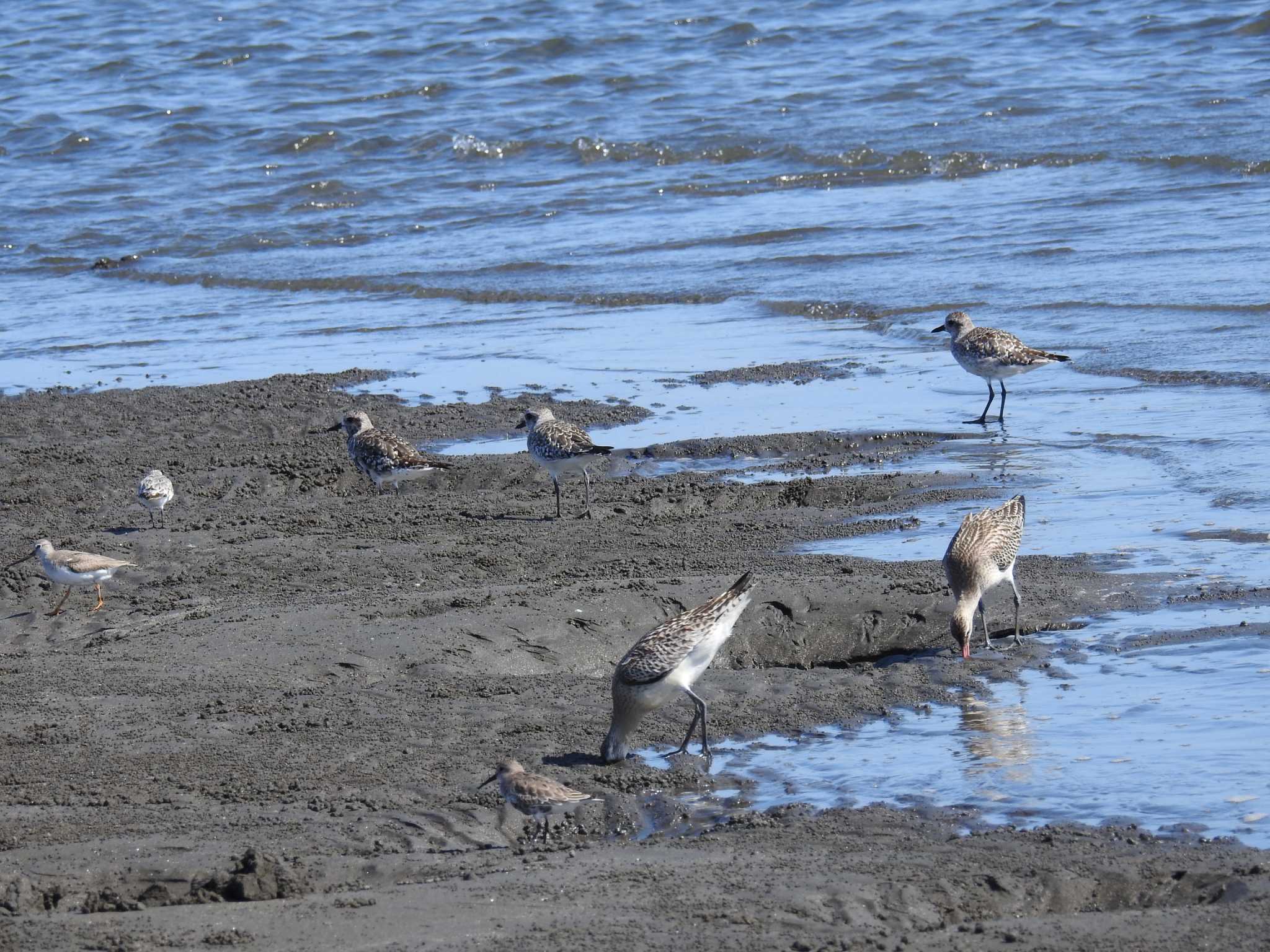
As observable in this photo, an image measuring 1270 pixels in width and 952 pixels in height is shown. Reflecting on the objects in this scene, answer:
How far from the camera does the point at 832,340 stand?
1642 centimetres

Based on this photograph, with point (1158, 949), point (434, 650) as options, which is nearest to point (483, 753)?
point (434, 650)

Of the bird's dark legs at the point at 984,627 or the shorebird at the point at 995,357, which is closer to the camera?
the bird's dark legs at the point at 984,627

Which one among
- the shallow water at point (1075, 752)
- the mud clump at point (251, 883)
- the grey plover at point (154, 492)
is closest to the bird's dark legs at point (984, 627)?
the shallow water at point (1075, 752)

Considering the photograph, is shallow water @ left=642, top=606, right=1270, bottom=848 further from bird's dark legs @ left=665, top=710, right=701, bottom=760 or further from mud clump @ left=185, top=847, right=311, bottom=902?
mud clump @ left=185, top=847, right=311, bottom=902

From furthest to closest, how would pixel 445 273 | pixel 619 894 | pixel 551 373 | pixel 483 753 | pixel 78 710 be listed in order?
1. pixel 445 273
2. pixel 551 373
3. pixel 78 710
4. pixel 483 753
5. pixel 619 894

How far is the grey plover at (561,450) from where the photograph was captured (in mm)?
11570

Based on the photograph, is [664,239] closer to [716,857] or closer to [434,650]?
[434,650]

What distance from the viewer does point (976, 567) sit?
8703mm

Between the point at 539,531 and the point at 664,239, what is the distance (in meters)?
11.7

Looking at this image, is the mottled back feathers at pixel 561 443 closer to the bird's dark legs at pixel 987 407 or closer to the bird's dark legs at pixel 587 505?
the bird's dark legs at pixel 587 505

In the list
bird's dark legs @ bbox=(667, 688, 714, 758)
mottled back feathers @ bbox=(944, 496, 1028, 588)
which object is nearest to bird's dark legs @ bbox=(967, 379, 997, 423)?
mottled back feathers @ bbox=(944, 496, 1028, 588)

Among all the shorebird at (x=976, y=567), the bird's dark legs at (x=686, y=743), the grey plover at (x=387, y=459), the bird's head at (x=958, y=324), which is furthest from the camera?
the bird's head at (x=958, y=324)

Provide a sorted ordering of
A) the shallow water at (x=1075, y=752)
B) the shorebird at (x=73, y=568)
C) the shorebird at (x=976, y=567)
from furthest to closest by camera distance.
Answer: the shorebird at (x=73, y=568) → the shorebird at (x=976, y=567) → the shallow water at (x=1075, y=752)

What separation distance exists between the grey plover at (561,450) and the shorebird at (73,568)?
3.01 m
